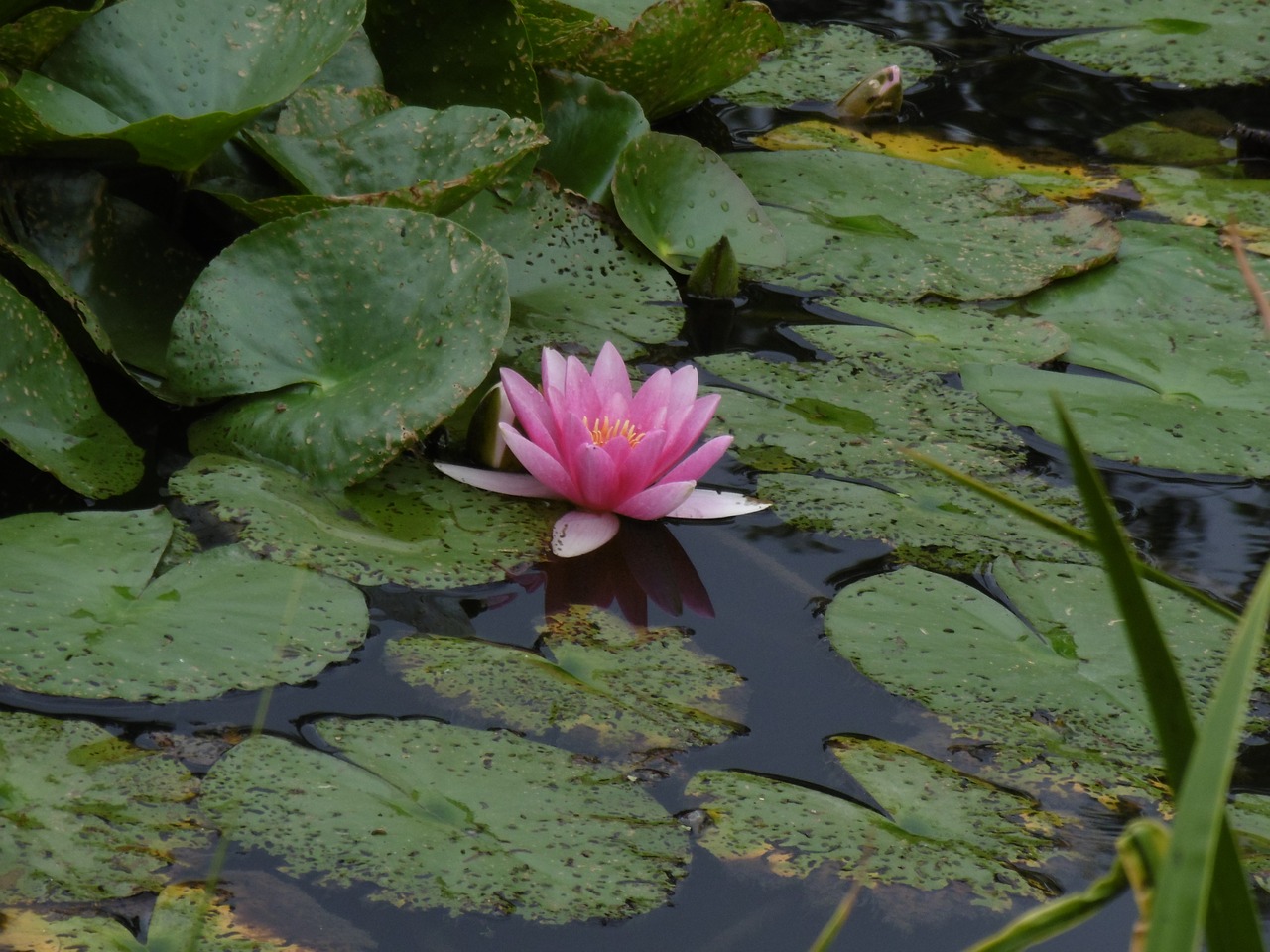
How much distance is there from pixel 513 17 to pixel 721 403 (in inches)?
30.9

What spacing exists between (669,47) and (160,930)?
6.63 feet

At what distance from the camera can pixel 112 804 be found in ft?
3.87

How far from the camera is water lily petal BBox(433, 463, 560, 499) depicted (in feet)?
5.82

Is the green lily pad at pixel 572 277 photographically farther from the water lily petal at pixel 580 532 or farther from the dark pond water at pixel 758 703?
the water lily petal at pixel 580 532

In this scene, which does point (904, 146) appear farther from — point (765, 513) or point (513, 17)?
point (765, 513)

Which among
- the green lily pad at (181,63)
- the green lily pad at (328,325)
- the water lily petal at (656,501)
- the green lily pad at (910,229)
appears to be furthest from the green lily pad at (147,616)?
the green lily pad at (910,229)

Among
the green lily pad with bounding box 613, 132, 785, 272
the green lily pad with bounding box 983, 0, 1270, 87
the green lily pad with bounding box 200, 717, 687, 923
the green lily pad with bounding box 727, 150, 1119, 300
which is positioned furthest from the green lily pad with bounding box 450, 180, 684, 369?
the green lily pad with bounding box 983, 0, 1270, 87

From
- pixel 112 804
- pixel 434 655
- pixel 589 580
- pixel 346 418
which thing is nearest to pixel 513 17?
pixel 346 418

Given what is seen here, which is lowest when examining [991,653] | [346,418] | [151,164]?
[991,653]

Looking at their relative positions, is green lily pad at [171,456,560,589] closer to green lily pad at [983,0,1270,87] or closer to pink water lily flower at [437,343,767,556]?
pink water lily flower at [437,343,767,556]

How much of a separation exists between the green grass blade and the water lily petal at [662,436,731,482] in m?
1.18

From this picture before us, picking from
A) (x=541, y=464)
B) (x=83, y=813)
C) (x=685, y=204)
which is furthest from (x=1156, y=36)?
(x=83, y=813)

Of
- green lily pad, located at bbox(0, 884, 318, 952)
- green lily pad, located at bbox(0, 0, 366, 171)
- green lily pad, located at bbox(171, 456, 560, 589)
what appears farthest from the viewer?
green lily pad, located at bbox(0, 0, 366, 171)

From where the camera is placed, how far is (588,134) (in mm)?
2508
